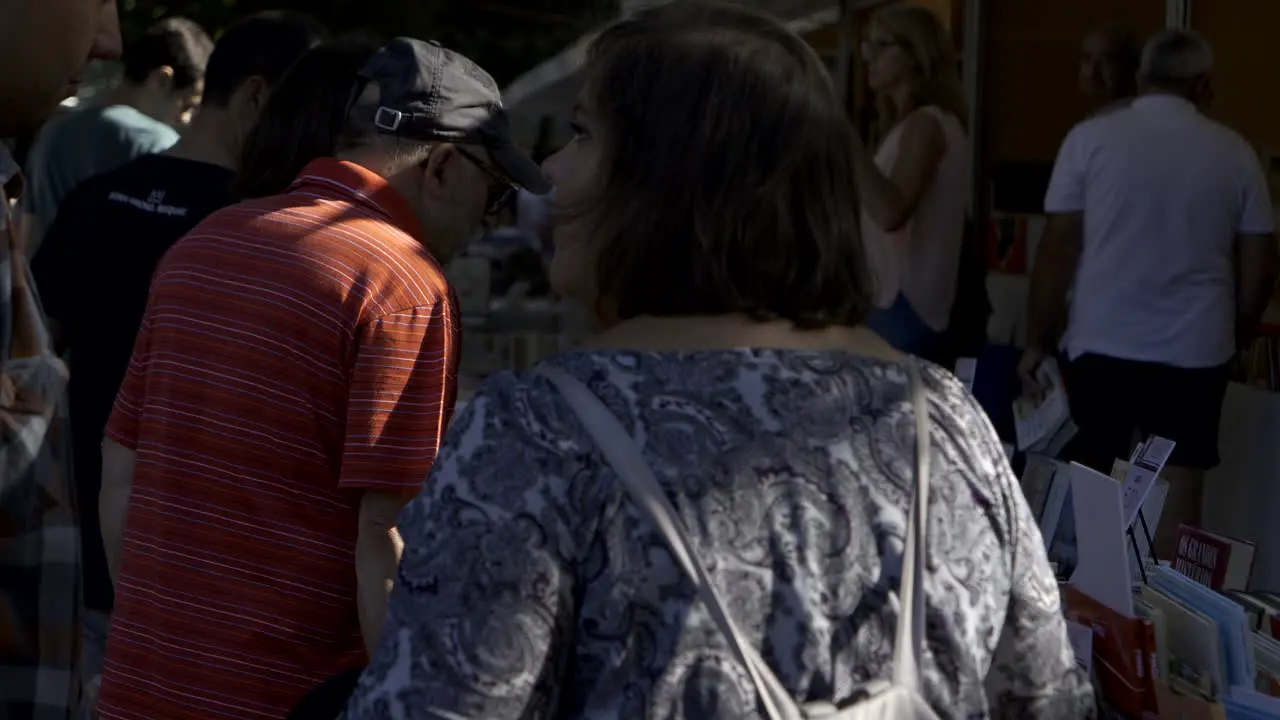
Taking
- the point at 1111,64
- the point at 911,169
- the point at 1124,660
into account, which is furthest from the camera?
the point at 1111,64

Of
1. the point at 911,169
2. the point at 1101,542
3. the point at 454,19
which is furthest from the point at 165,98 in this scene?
the point at 454,19

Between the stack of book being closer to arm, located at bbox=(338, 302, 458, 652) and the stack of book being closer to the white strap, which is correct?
the white strap

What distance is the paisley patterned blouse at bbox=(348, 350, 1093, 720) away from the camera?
59.9 inches

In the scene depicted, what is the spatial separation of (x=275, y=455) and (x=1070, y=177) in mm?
3752

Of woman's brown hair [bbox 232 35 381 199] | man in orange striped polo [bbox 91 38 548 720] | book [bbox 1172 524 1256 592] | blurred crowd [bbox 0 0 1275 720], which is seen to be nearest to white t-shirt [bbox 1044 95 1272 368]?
blurred crowd [bbox 0 0 1275 720]

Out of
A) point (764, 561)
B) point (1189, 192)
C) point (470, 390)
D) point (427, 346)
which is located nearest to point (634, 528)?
point (764, 561)

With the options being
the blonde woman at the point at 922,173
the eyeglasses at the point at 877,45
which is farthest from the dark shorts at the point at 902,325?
the eyeglasses at the point at 877,45

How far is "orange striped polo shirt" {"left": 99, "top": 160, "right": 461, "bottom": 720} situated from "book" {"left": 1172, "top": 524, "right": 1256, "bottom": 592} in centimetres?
129

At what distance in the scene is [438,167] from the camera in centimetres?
276

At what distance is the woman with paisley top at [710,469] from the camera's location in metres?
1.53

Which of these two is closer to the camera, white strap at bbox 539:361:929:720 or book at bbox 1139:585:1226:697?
white strap at bbox 539:361:929:720

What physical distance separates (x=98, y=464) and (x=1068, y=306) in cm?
332

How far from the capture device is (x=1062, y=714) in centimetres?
175

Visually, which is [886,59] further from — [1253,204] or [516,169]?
[516,169]
